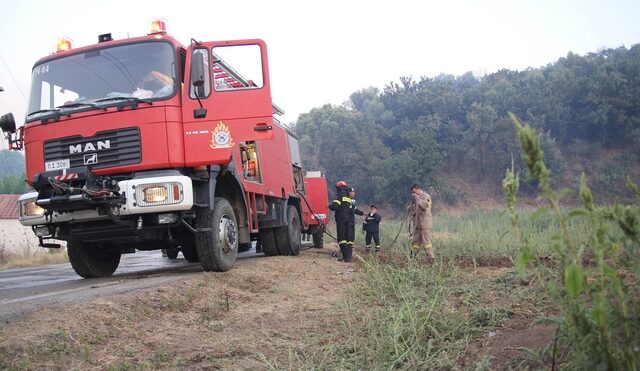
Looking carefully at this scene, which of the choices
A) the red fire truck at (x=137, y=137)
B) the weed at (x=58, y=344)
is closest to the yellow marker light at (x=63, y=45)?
the red fire truck at (x=137, y=137)

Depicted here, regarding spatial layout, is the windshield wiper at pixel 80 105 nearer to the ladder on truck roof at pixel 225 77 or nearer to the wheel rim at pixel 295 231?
the ladder on truck roof at pixel 225 77

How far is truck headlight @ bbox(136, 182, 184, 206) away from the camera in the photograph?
5840mm

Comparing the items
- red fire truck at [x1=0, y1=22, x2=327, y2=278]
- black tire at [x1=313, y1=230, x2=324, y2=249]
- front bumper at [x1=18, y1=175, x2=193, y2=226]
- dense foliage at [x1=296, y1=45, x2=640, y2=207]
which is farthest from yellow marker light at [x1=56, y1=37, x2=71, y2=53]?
dense foliage at [x1=296, y1=45, x2=640, y2=207]

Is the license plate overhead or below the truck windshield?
below

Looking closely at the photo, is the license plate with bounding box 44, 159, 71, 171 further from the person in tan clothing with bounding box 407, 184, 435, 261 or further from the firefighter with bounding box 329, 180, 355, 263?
the person in tan clothing with bounding box 407, 184, 435, 261

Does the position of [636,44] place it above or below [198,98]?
above

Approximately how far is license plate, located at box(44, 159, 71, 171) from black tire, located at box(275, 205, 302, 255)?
15.7 ft

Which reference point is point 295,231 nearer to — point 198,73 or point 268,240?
point 268,240

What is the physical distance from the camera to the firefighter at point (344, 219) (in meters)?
10.3

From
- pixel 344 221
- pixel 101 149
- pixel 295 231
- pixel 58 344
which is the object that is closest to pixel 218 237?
pixel 101 149

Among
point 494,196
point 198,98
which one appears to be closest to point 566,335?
point 198,98

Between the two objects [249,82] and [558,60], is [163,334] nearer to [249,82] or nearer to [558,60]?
[249,82]

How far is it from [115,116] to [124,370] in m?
3.85

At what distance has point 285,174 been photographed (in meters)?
10.8
